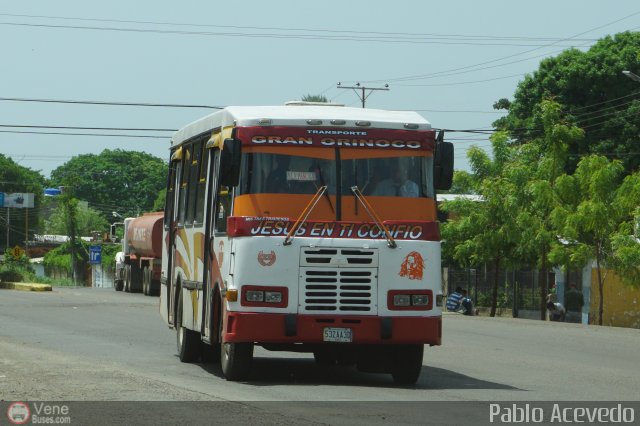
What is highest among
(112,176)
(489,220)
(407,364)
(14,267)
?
(112,176)

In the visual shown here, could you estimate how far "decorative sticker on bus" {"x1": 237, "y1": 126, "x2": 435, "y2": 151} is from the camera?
15.5 meters

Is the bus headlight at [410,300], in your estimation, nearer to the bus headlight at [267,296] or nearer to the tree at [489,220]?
the bus headlight at [267,296]

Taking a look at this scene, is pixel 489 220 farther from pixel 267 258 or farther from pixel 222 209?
pixel 267 258

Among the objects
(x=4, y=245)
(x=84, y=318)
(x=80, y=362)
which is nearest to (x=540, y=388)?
(x=80, y=362)

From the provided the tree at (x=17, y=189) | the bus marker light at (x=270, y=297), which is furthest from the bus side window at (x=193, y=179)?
the tree at (x=17, y=189)

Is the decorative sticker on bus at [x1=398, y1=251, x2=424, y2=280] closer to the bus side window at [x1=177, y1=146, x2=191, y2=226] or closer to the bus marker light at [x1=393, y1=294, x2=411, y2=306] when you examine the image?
the bus marker light at [x1=393, y1=294, x2=411, y2=306]

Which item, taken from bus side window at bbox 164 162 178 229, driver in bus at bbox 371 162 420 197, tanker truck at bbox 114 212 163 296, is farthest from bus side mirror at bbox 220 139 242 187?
tanker truck at bbox 114 212 163 296

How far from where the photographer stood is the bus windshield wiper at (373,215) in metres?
15.3

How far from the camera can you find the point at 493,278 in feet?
163

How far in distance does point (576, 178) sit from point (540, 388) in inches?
1013

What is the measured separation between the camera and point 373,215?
1535 cm

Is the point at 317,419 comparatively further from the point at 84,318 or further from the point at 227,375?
the point at 84,318

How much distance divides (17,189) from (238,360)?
116571 millimetres

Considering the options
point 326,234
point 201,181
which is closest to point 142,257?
point 201,181
